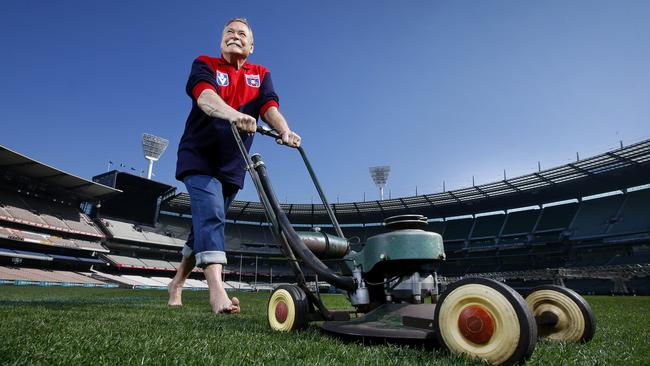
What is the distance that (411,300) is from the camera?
7.57 feet

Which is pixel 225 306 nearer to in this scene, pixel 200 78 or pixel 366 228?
pixel 200 78

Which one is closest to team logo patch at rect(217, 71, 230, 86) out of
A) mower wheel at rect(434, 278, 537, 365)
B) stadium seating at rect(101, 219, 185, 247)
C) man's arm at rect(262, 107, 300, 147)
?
man's arm at rect(262, 107, 300, 147)

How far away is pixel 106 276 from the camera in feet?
127

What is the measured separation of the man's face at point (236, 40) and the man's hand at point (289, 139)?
92 cm

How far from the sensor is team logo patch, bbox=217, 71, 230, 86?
3.55 metres

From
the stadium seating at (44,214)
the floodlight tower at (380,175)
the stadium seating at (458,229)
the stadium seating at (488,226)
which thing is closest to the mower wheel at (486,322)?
the stadium seating at (44,214)

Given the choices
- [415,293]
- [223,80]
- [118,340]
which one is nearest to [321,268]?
[415,293]

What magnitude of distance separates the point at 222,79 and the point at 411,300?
2.55m

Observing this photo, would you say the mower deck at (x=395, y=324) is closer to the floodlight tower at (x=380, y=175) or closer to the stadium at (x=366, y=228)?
the stadium at (x=366, y=228)

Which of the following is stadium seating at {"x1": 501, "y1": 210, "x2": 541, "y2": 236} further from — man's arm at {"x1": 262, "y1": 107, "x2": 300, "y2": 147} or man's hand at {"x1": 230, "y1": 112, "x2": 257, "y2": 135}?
man's hand at {"x1": 230, "y1": 112, "x2": 257, "y2": 135}

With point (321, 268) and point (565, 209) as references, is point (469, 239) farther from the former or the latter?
point (321, 268)

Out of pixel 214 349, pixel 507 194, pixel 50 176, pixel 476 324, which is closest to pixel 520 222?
pixel 507 194

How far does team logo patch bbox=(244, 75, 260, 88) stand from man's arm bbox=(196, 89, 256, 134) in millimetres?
654

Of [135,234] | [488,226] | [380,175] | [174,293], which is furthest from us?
[380,175]
